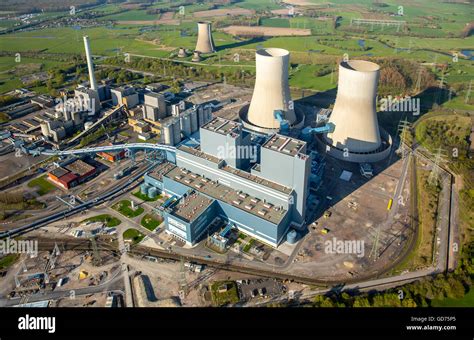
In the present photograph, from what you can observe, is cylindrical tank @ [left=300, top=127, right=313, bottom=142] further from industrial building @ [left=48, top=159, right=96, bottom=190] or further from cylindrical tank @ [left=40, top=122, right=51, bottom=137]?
cylindrical tank @ [left=40, top=122, right=51, bottom=137]

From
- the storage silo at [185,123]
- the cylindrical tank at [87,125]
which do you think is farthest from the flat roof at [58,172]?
the storage silo at [185,123]

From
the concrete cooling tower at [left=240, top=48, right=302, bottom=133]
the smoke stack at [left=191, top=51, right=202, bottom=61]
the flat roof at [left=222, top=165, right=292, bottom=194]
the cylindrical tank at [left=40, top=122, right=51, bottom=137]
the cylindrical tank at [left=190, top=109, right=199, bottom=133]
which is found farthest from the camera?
the smoke stack at [left=191, top=51, right=202, bottom=61]

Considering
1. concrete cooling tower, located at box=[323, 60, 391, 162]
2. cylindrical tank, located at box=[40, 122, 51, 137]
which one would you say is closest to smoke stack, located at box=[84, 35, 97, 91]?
cylindrical tank, located at box=[40, 122, 51, 137]

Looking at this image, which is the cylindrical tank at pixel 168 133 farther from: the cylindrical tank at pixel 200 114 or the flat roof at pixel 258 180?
the flat roof at pixel 258 180

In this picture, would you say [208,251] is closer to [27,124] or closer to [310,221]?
[310,221]

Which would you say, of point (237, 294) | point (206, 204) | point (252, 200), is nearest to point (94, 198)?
point (206, 204)

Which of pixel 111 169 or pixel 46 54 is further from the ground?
pixel 46 54
